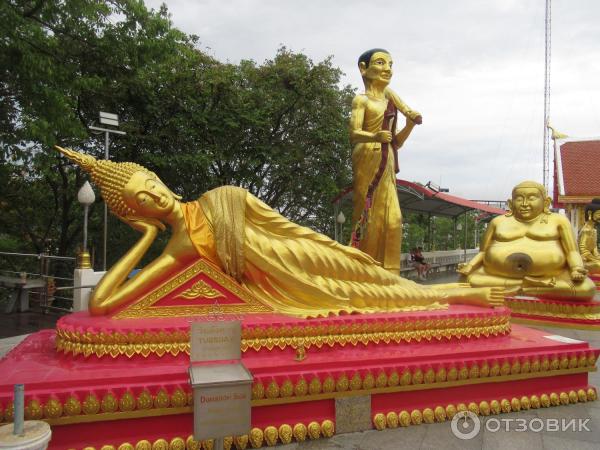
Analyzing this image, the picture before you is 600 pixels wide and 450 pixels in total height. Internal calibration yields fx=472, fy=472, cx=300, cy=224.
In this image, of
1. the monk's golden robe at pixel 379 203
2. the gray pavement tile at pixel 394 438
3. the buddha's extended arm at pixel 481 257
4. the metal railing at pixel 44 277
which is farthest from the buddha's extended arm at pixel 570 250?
the metal railing at pixel 44 277

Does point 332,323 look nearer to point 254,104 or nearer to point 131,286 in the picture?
point 131,286

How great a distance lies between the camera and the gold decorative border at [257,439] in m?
2.82

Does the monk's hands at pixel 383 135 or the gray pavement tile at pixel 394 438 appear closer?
the gray pavement tile at pixel 394 438

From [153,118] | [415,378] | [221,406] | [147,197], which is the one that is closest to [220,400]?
[221,406]

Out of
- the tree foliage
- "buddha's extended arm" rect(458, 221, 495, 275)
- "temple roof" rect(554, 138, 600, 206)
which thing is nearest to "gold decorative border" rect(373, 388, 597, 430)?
"buddha's extended arm" rect(458, 221, 495, 275)

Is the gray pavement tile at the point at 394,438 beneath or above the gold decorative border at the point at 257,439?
beneath

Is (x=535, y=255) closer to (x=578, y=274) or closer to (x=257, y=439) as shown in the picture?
(x=578, y=274)

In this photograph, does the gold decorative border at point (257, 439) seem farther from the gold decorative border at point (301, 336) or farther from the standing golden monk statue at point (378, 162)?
the standing golden monk statue at point (378, 162)

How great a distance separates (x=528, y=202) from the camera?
7.18m

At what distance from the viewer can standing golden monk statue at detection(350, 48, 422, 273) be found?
19.9ft

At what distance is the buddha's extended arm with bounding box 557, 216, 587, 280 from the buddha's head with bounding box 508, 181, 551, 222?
307 mm

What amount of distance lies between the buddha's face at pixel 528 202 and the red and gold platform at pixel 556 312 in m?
1.31

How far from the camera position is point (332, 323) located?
3.57 m

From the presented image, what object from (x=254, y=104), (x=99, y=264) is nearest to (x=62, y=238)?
(x=99, y=264)
